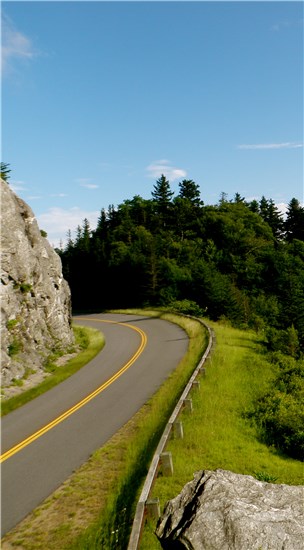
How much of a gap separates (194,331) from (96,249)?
173ft

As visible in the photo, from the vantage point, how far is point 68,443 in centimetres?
1198

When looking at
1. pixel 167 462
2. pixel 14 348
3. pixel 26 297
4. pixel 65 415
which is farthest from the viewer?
pixel 26 297

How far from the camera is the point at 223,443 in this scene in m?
10.3

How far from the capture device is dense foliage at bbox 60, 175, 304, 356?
1876 inches

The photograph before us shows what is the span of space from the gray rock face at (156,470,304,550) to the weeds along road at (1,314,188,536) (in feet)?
13.2

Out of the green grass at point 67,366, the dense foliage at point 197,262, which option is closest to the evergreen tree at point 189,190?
the dense foliage at point 197,262

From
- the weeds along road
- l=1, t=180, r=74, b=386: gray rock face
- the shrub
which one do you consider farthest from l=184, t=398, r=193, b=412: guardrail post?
the shrub

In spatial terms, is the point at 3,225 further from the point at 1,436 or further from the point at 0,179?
the point at 1,436

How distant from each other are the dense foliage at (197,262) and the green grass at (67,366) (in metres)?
12.1

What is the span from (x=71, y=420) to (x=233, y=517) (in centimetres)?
920

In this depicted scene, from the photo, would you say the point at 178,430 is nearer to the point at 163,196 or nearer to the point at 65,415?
the point at 65,415

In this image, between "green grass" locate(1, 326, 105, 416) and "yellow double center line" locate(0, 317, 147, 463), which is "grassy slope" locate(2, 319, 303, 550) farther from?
"green grass" locate(1, 326, 105, 416)

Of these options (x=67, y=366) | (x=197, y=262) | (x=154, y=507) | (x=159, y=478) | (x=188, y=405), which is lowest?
(x=67, y=366)

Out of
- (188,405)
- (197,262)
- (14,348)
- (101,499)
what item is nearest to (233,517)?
(101,499)
